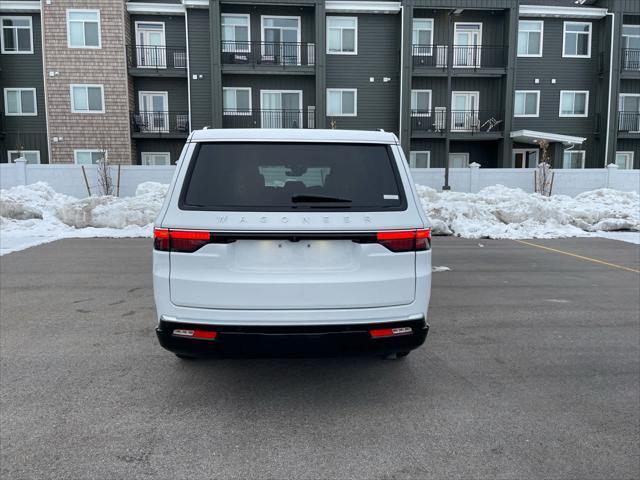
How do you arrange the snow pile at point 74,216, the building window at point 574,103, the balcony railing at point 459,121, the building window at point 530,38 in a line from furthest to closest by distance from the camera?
the building window at point 574,103 < the building window at point 530,38 < the balcony railing at point 459,121 < the snow pile at point 74,216

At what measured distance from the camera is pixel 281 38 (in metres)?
25.4

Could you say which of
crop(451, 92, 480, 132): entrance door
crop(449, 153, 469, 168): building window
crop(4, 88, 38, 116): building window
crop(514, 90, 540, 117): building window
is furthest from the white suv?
crop(4, 88, 38, 116): building window

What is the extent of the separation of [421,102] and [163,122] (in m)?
13.2

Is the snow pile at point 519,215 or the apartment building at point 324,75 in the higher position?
the apartment building at point 324,75

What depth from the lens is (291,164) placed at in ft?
11.8

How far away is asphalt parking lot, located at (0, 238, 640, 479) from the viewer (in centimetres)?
298

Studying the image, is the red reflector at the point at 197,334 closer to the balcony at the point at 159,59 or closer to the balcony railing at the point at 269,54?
the balcony railing at the point at 269,54

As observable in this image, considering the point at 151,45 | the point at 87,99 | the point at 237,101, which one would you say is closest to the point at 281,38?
the point at 237,101

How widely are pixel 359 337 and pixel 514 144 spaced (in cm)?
2605

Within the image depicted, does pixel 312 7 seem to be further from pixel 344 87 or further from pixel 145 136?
pixel 145 136

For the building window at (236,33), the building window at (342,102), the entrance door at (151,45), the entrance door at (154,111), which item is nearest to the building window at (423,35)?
the building window at (342,102)

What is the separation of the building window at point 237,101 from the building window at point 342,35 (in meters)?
4.75

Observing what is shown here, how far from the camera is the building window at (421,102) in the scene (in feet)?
84.9

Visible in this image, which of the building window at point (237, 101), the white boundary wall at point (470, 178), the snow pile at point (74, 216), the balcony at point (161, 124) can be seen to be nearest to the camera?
the snow pile at point (74, 216)
